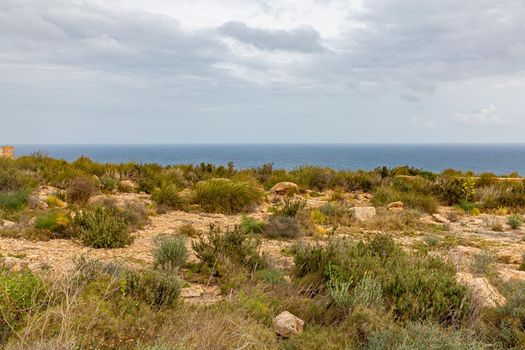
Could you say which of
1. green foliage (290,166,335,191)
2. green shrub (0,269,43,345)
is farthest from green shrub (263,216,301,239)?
green foliage (290,166,335,191)

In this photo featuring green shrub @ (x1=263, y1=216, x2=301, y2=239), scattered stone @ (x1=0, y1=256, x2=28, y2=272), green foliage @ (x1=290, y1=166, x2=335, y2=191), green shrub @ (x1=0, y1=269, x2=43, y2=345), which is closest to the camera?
green shrub @ (x1=0, y1=269, x2=43, y2=345)

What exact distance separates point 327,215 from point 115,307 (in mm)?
7662

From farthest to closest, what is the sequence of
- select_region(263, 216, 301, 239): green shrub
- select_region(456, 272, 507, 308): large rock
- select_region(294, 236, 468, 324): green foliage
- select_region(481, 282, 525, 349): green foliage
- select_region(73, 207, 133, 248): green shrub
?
1. select_region(263, 216, 301, 239): green shrub
2. select_region(73, 207, 133, 248): green shrub
3. select_region(456, 272, 507, 308): large rock
4. select_region(294, 236, 468, 324): green foliage
5. select_region(481, 282, 525, 349): green foliage

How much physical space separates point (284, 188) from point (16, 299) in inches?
459

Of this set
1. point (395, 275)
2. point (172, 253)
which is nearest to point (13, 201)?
point (172, 253)

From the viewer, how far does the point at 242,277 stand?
549 centimetres

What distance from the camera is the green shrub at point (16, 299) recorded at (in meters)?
3.52

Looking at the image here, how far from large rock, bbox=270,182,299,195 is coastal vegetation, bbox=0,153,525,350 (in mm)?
3043

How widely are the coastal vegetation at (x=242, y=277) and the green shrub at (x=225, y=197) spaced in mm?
39

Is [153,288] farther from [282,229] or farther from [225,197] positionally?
[225,197]

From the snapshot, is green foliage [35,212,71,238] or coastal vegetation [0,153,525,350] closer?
coastal vegetation [0,153,525,350]

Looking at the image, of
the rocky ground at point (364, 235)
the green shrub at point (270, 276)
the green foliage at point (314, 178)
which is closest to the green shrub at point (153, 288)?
the rocky ground at point (364, 235)

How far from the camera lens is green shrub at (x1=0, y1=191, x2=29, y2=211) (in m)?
9.06

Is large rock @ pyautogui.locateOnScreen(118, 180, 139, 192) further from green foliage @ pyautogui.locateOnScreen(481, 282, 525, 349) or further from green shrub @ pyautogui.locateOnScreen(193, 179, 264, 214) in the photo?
green foliage @ pyautogui.locateOnScreen(481, 282, 525, 349)
